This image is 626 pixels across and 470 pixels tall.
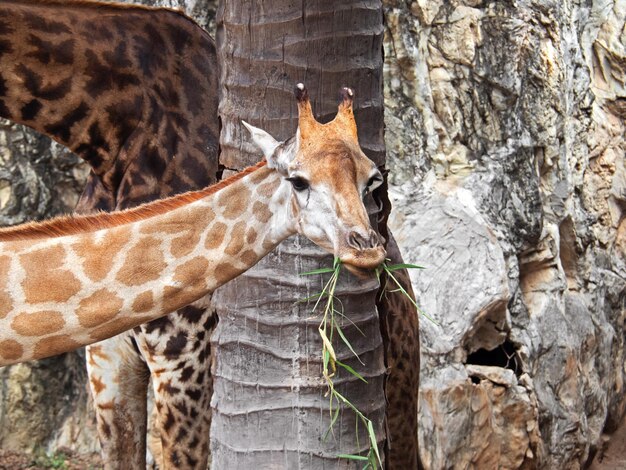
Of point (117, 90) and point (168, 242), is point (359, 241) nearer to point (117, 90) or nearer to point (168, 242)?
point (168, 242)

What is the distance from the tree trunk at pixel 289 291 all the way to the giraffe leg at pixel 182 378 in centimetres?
99

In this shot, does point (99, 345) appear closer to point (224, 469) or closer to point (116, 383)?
point (116, 383)

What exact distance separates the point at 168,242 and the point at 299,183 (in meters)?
0.55

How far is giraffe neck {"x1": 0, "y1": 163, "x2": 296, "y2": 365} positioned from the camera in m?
3.69

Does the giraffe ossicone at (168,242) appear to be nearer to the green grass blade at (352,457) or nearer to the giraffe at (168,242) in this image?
the giraffe at (168,242)

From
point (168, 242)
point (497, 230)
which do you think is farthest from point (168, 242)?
point (497, 230)

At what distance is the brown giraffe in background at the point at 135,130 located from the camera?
209 inches

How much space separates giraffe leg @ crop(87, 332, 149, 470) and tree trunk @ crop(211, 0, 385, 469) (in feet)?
4.29

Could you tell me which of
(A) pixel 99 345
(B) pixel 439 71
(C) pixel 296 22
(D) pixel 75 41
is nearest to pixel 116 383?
(A) pixel 99 345

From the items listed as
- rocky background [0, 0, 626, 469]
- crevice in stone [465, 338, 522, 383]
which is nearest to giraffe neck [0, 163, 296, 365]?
rocky background [0, 0, 626, 469]

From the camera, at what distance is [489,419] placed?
7.07 metres

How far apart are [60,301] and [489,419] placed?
13.4 ft

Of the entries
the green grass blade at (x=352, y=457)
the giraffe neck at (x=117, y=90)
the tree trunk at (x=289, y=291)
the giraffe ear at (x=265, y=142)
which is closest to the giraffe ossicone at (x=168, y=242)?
the giraffe ear at (x=265, y=142)

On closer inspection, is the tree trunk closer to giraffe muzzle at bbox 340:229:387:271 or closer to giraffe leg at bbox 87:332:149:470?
giraffe muzzle at bbox 340:229:387:271
